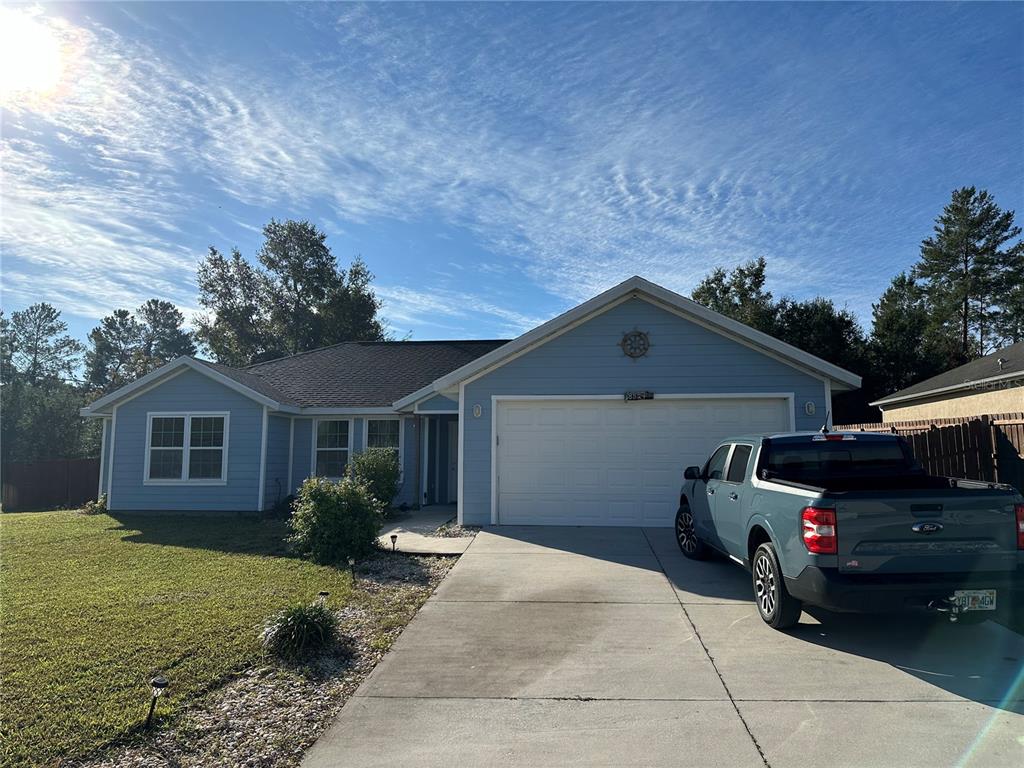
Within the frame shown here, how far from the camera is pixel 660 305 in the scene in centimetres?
1174

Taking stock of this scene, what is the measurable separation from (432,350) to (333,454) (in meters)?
5.96

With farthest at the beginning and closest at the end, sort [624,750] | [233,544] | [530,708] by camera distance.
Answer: [233,544]
[530,708]
[624,750]

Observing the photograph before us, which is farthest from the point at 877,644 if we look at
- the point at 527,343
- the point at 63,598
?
the point at 63,598

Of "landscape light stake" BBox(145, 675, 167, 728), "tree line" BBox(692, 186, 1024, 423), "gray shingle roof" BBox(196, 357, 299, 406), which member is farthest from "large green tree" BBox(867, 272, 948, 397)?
"landscape light stake" BBox(145, 675, 167, 728)

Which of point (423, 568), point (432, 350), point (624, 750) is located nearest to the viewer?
point (624, 750)

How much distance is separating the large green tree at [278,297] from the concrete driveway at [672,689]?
3680 centimetres

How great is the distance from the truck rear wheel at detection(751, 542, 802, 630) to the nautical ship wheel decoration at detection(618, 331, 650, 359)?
19.4 ft

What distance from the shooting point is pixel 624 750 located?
370 centimetres

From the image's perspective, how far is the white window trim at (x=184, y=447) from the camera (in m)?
15.3

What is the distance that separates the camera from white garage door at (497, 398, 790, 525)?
11461mm

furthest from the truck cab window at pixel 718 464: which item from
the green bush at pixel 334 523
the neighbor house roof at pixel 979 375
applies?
the neighbor house roof at pixel 979 375

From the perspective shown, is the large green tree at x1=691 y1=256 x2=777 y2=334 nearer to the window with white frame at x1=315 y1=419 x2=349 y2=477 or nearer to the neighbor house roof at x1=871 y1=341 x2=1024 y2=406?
the neighbor house roof at x1=871 y1=341 x2=1024 y2=406

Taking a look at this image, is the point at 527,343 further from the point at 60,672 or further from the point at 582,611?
the point at 60,672

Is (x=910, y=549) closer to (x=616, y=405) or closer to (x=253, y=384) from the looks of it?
(x=616, y=405)
